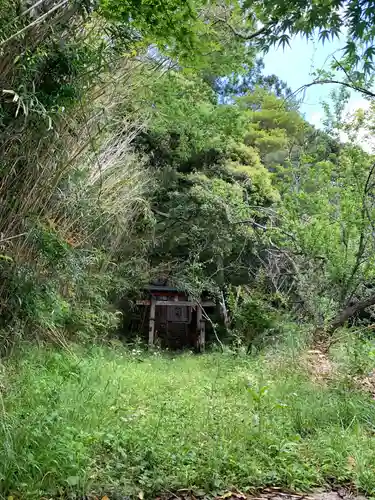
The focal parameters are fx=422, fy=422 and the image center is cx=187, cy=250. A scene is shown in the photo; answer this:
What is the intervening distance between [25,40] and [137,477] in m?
2.35

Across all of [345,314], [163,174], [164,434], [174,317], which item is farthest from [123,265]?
[164,434]

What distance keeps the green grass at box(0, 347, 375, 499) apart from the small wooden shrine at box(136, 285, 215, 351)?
16.8 feet

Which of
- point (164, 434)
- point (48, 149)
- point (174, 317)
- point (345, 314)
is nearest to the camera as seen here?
point (164, 434)

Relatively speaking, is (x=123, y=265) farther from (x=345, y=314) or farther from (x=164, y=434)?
(x=164, y=434)

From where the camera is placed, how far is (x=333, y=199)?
554 cm

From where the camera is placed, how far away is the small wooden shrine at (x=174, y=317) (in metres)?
9.37

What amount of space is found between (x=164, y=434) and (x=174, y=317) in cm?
845

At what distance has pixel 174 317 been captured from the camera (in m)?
11.0

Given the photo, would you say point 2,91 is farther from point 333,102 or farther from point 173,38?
point 333,102

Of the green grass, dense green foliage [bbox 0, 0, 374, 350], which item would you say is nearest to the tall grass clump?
dense green foliage [bbox 0, 0, 374, 350]

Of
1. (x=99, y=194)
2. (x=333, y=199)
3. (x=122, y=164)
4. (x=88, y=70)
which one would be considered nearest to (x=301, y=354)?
(x=333, y=199)

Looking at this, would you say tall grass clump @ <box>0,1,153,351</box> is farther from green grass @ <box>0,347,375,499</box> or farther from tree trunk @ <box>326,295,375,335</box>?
tree trunk @ <box>326,295,375,335</box>

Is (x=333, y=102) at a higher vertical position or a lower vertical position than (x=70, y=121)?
higher

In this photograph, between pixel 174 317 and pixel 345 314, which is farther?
pixel 174 317
